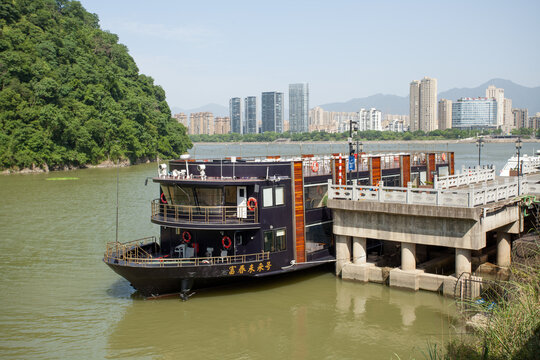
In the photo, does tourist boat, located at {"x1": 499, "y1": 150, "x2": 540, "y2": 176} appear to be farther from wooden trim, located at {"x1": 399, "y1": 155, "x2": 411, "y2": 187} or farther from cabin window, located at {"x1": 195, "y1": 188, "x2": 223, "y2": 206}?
cabin window, located at {"x1": 195, "y1": 188, "x2": 223, "y2": 206}

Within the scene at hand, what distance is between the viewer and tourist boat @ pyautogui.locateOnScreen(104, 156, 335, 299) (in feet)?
Result: 55.4

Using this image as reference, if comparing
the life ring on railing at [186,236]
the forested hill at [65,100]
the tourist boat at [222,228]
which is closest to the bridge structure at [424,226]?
the tourist boat at [222,228]

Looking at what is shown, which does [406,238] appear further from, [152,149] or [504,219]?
[152,149]

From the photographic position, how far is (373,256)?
20938 millimetres

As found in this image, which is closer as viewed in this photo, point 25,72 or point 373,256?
point 373,256

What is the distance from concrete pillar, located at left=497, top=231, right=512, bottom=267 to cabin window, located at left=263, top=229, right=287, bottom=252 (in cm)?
815

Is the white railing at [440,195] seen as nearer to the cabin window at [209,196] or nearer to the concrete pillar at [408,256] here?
the concrete pillar at [408,256]

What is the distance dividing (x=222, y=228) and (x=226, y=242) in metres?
0.95

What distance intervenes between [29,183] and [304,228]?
44.4 metres

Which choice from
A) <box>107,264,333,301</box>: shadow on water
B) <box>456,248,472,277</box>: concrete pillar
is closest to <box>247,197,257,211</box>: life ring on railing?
<box>107,264,333,301</box>: shadow on water

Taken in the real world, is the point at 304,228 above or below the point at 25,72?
below

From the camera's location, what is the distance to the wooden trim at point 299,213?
1870 cm

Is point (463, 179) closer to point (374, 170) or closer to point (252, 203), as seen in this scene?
point (374, 170)

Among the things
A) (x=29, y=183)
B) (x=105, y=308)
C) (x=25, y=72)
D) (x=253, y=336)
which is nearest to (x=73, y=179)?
(x=29, y=183)
